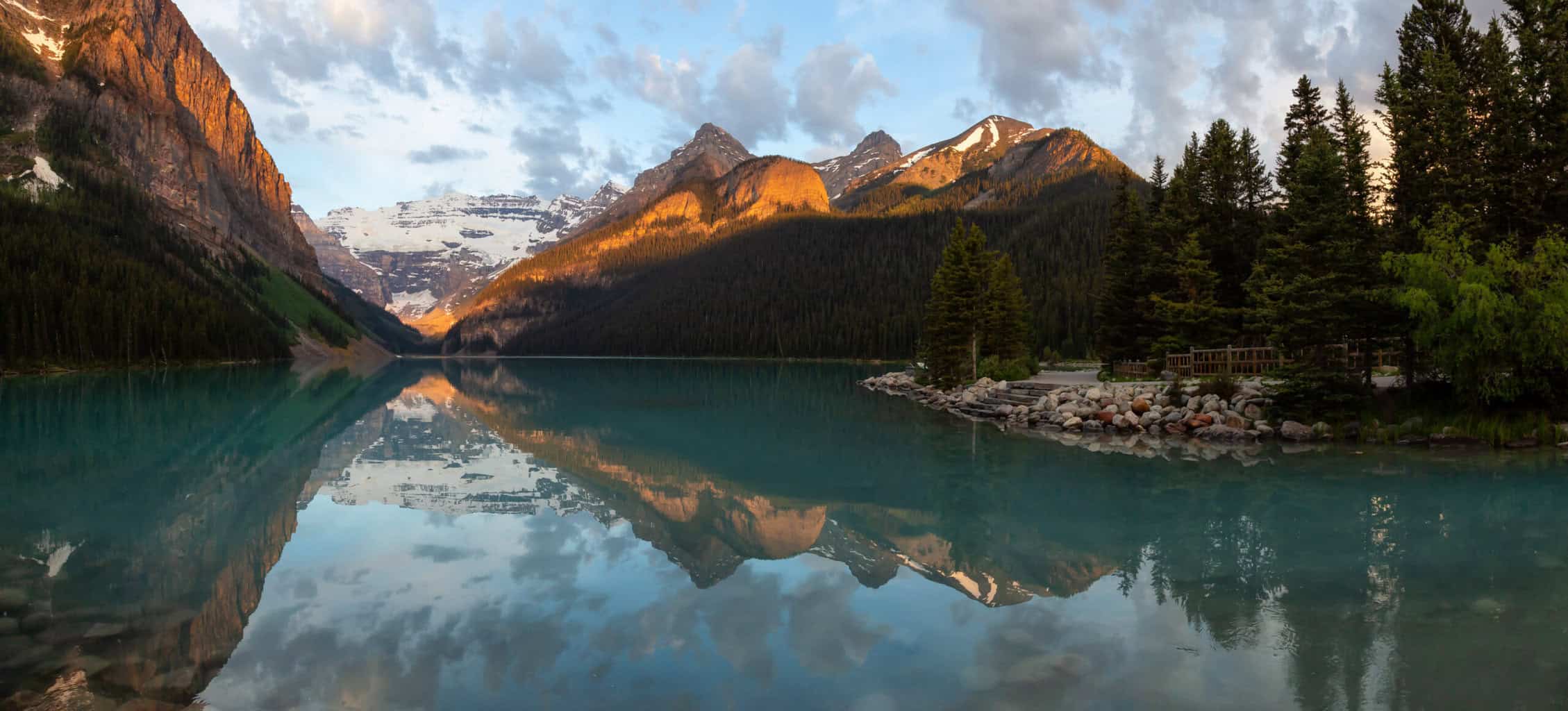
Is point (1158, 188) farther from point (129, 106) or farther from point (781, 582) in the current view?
Answer: point (129, 106)

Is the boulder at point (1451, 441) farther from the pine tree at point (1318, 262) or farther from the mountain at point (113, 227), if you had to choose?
the mountain at point (113, 227)

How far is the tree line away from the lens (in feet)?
77.2

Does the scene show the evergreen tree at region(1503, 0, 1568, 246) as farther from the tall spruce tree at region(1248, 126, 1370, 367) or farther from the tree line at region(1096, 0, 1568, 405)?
the tall spruce tree at region(1248, 126, 1370, 367)

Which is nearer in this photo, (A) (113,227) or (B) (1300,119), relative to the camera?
(B) (1300,119)

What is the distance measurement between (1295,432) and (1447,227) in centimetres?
786

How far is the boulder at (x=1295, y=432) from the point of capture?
86.7ft

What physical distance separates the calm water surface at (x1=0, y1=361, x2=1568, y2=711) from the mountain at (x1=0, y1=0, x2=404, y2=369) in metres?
84.9

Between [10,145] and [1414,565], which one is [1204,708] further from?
[10,145]

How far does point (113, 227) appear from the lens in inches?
4983

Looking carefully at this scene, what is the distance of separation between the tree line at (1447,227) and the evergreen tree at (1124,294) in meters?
9.95

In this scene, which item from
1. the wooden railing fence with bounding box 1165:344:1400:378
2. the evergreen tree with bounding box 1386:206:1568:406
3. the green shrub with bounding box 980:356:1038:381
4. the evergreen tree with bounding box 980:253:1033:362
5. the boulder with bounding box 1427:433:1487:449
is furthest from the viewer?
the evergreen tree with bounding box 980:253:1033:362

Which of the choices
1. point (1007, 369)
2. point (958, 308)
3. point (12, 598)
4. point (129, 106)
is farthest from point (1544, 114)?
point (129, 106)

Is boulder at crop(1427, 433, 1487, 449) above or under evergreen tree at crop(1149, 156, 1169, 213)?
under

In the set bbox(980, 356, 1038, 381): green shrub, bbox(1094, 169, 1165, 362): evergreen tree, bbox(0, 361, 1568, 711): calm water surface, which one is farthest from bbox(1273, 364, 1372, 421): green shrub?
bbox(980, 356, 1038, 381): green shrub
